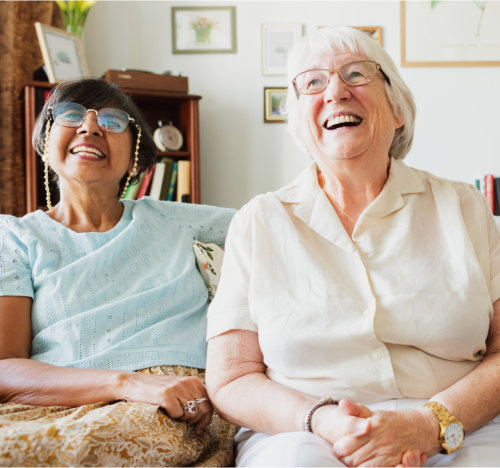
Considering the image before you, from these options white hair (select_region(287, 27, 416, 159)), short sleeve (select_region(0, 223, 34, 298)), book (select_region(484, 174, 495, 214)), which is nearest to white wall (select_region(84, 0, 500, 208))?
book (select_region(484, 174, 495, 214))

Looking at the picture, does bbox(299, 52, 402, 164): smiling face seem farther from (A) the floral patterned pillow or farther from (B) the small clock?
(B) the small clock

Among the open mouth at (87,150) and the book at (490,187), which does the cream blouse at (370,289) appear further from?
the book at (490,187)

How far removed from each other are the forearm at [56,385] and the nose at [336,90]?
760 millimetres

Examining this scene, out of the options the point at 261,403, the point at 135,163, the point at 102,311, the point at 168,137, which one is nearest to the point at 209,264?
the point at 102,311

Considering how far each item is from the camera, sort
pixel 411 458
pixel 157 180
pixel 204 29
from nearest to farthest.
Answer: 1. pixel 411 458
2. pixel 157 180
3. pixel 204 29

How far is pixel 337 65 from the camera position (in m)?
1.37

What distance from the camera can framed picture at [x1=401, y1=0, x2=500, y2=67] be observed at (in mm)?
3412

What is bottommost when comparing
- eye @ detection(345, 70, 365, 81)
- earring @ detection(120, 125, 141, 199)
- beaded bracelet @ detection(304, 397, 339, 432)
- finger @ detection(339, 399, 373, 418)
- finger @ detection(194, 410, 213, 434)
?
finger @ detection(194, 410, 213, 434)

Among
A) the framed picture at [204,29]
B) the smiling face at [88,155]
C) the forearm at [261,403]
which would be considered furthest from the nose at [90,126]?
the framed picture at [204,29]

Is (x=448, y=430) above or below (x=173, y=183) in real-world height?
below

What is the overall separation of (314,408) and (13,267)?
2.83ft

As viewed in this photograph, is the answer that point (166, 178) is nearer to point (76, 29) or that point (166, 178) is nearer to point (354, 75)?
point (76, 29)

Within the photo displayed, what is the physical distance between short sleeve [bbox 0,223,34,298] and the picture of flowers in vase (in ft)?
6.74

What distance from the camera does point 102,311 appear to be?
152 centimetres
